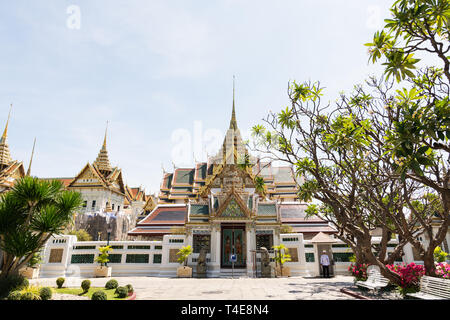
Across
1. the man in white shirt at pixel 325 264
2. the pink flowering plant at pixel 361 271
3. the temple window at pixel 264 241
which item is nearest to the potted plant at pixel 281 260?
the temple window at pixel 264 241

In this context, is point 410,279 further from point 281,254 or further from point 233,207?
point 233,207

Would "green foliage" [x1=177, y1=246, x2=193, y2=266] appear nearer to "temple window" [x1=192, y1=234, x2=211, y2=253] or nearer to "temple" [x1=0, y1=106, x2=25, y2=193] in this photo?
"temple window" [x1=192, y1=234, x2=211, y2=253]

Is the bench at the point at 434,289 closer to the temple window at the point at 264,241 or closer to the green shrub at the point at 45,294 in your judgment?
the green shrub at the point at 45,294

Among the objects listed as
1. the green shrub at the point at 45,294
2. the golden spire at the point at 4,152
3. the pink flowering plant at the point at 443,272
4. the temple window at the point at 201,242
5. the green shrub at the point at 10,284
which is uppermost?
the golden spire at the point at 4,152

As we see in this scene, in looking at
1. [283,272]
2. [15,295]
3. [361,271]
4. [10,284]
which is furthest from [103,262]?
[361,271]

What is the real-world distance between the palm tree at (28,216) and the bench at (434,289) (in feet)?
34.4

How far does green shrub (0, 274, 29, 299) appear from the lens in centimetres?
708

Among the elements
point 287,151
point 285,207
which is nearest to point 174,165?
point 285,207

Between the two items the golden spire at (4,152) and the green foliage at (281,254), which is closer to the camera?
the green foliage at (281,254)

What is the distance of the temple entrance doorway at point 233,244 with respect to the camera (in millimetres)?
17891
